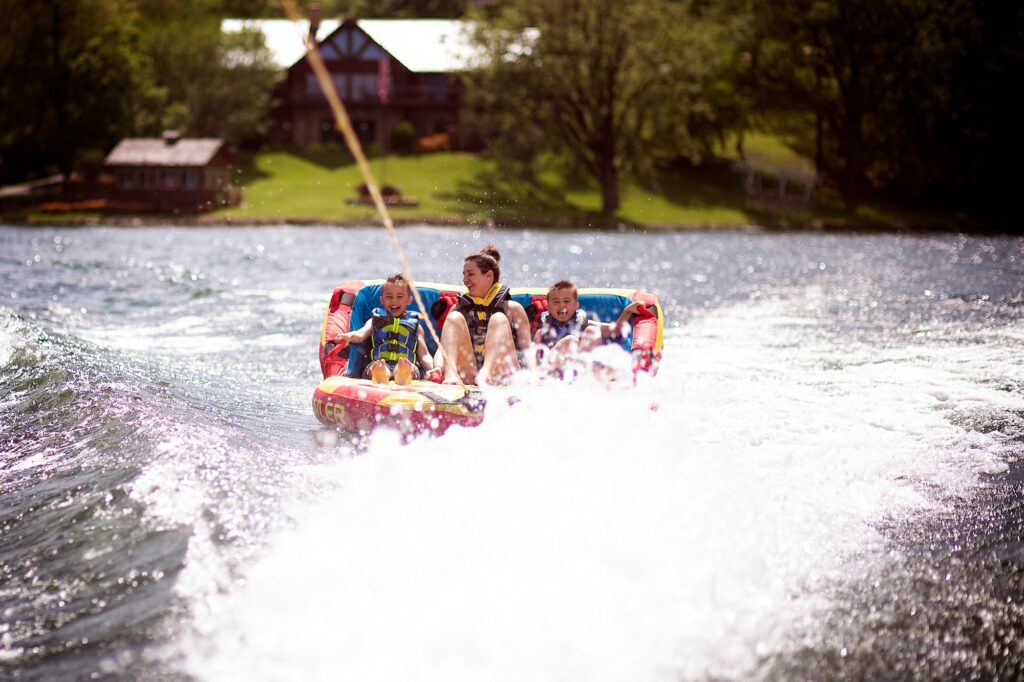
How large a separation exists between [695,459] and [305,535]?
2604mm

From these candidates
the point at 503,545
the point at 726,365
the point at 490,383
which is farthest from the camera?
the point at 726,365

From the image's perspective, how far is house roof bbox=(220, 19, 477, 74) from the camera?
170 ft

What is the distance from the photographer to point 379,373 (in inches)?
308

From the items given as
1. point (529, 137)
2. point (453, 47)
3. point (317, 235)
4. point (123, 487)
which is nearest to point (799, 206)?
point (529, 137)

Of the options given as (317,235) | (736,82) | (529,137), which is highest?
(736,82)

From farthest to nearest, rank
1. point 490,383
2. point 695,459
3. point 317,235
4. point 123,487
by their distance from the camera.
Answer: point 317,235, point 490,383, point 695,459, point 123,487

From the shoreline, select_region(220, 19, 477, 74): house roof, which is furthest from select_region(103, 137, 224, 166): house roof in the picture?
select_region(220, 19, 477, 74): house roof

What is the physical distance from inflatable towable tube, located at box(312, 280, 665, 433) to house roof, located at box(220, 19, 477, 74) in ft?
138

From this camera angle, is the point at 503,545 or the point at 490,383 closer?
the point at 503,545

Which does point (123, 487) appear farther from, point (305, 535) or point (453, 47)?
point (453, 47)

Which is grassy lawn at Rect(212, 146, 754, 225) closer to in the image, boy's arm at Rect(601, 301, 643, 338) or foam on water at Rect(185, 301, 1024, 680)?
boy's arm at Rect(601, 301, 643, 338)

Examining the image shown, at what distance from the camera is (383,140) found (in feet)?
166

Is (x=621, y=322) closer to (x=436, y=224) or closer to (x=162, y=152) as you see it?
(x=436, y=224)

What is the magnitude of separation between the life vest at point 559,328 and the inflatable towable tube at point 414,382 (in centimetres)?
35
